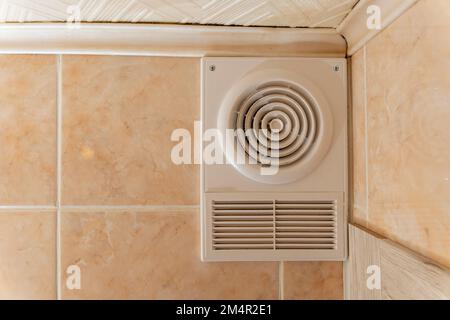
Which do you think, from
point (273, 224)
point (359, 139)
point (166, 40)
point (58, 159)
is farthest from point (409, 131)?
point (58, 159)

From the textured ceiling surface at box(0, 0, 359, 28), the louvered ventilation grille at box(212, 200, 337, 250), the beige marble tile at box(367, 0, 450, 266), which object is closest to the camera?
the beige marble tile at box(367, 0, 450, 266)

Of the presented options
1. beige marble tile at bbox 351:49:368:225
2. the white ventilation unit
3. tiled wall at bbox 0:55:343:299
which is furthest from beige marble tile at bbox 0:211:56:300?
beige marble tile at bbox 351:49:368:225

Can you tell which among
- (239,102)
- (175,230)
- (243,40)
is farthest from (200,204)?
(243,40)

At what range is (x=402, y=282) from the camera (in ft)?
1.53

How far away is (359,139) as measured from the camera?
645 mm

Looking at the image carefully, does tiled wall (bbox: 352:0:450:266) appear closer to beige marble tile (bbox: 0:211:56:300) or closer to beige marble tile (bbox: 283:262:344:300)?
beige marble tile (bbox: 283:262:344:300)

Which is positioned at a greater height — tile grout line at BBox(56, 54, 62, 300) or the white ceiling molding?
the white ceiling molding

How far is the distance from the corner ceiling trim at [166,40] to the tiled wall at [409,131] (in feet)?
0.34

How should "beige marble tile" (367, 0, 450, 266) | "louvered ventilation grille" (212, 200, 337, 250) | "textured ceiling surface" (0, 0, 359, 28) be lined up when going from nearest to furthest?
"beige marble tile" (367, 0, 450, 266)
"textured ceiling surface" (0, 0, 359, 28)
"louvered ventilation grille" (212, 200, 337, 250)

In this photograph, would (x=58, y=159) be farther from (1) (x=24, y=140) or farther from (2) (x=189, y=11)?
(2) (x=189, y=11)

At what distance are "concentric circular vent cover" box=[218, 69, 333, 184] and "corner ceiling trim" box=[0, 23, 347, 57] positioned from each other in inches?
2.5

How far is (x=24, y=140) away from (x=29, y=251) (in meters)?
0.22

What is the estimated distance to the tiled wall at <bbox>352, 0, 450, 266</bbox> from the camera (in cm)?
40

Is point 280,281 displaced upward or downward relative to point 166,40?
downward
